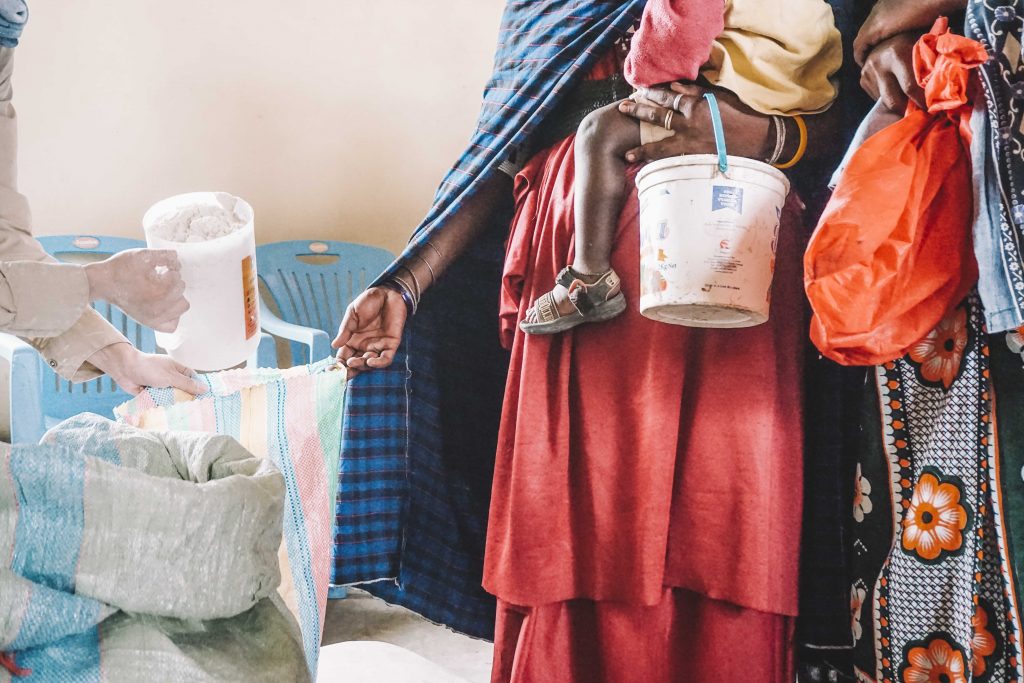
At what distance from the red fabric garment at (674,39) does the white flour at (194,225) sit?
2.60ft

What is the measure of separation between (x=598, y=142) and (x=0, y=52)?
39.6 inches

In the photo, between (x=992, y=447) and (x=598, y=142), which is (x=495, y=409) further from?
(x=992, y=447)

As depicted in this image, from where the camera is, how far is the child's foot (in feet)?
4.58

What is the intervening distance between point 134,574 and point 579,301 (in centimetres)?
65

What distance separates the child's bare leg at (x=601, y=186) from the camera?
55.7 inches

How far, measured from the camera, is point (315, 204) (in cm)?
298

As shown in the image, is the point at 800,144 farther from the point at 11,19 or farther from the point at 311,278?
the point at 311,278

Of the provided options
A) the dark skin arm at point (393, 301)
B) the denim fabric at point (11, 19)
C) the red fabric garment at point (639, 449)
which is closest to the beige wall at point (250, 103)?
the denim fabric at point (11, 19)

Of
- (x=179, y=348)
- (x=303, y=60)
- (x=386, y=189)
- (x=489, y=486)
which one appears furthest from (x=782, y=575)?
(x=303, y=60)

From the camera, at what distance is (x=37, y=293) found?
1518mm

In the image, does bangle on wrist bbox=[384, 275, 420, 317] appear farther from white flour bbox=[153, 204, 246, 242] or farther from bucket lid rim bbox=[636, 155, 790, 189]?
bucket lid rim bbox=[636, 155, 790, 189]

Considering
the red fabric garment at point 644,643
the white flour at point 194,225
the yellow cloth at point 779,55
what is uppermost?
the yellow cloth at point 779,55

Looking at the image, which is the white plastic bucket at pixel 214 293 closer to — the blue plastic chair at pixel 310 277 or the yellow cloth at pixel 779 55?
the yellow cloth at pixel 779 55

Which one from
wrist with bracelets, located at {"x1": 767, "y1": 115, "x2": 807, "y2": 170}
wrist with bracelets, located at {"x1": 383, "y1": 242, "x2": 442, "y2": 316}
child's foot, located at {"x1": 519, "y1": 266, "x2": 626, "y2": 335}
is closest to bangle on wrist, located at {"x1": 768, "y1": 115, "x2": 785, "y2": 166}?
wrist with bracelets, located at {"x1": 767, "y1": 115, "x2": 807, "y2": 170}
